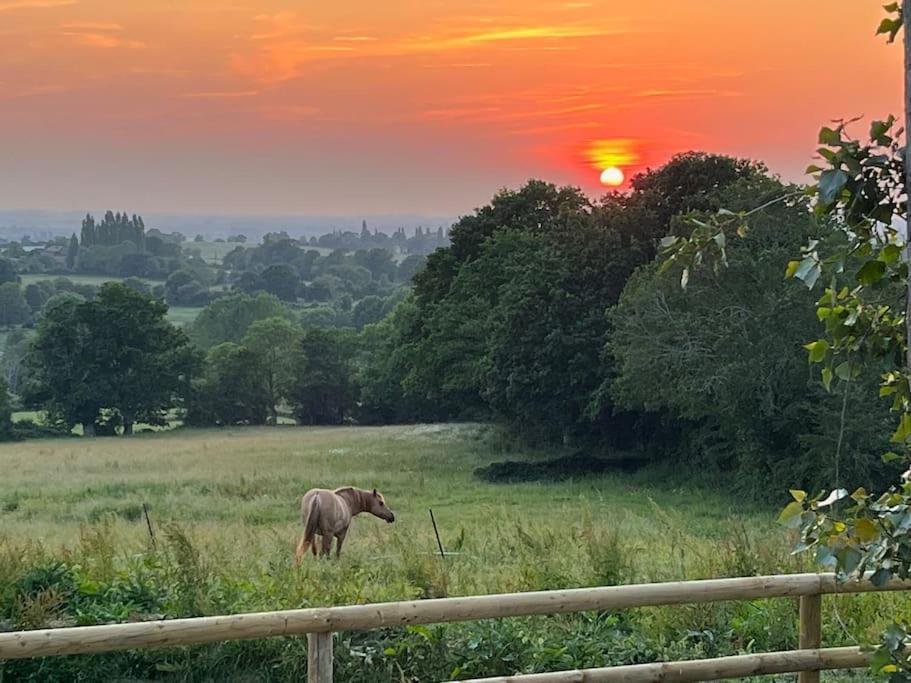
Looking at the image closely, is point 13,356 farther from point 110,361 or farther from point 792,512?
point 792,512

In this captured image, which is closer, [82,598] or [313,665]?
[313,665]

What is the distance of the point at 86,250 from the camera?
198 meters

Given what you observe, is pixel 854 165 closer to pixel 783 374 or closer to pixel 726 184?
pixel 783 374

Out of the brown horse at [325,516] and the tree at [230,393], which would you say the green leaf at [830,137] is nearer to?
the brown horse at [325,516]

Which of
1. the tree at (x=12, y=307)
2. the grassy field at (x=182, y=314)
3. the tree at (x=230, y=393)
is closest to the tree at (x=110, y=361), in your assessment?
the tree at (x=230, y=393)

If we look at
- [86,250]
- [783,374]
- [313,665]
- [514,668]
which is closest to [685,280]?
[313,665]

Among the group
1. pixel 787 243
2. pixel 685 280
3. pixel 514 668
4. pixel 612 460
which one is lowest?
pixel 612 460

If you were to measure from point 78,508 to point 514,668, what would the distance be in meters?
21.1

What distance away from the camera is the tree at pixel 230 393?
67.8 metres

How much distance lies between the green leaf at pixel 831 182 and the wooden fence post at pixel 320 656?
334cm

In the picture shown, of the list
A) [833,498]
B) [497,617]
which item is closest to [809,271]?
[833,498]

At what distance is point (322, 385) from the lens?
71188mm

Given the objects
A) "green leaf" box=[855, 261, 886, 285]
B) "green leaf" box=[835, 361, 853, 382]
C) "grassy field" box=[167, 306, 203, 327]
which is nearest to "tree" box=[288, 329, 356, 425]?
"grassy field" box=[167, 306, 203, 327]

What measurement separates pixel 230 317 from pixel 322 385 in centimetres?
4274
